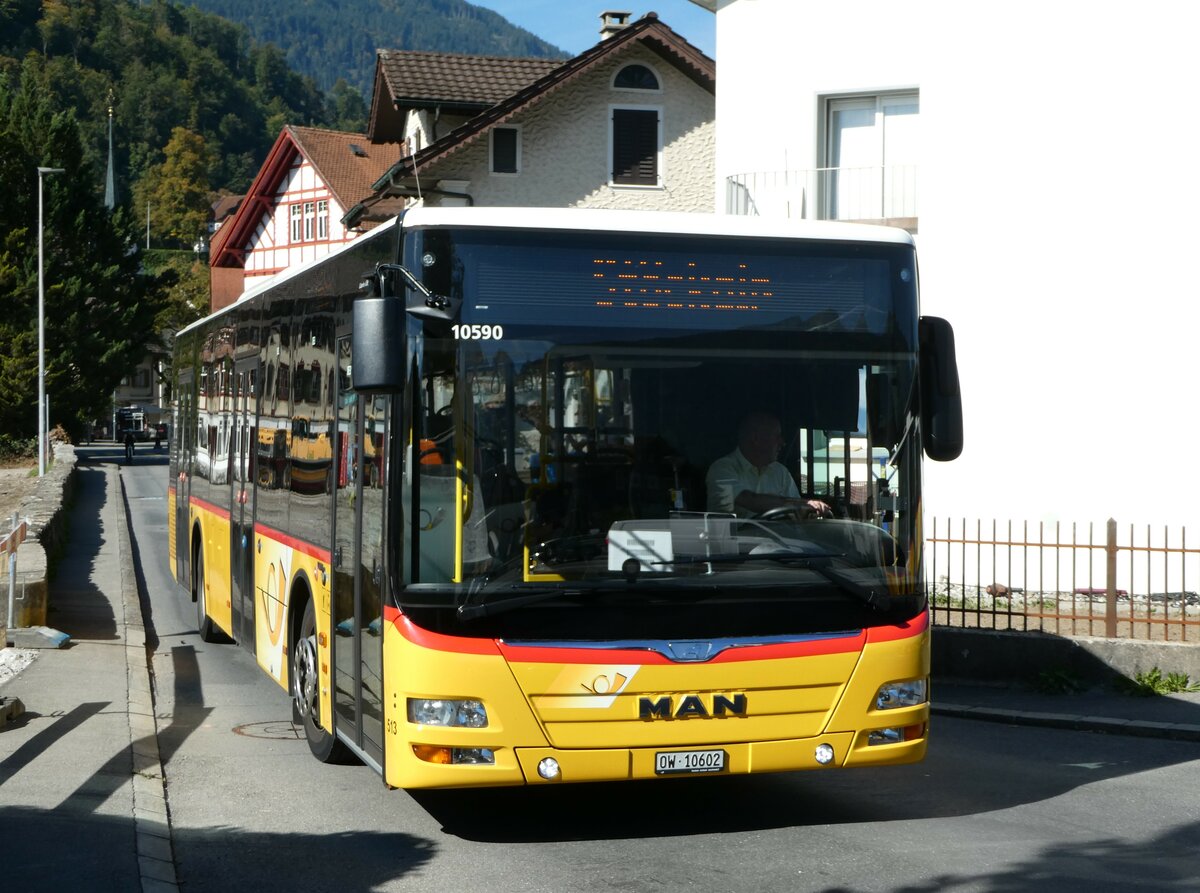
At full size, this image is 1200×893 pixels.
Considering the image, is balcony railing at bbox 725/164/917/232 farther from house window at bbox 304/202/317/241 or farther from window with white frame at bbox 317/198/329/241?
house window at bbox 304/202/317/241

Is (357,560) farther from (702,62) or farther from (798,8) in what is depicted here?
(702,62)

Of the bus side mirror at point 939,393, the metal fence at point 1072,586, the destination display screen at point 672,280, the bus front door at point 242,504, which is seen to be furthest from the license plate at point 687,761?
the bus front door at point 242,504

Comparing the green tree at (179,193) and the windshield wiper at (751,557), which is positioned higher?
the green tree at (179,193)

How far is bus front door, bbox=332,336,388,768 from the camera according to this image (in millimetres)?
7480

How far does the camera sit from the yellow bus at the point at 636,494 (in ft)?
23.1

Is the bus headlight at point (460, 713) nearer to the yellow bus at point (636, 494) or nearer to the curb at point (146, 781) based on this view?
the yellow bus at point (636, 494)

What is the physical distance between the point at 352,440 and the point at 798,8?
41.3 feet

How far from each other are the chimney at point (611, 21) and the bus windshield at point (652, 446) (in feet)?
114

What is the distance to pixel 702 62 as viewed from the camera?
125ft

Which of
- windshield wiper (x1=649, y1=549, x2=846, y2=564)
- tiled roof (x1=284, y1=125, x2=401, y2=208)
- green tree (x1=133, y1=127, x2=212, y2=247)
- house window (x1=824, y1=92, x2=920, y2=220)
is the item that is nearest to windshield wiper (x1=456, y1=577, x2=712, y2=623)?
windshield wiper (x1=649, y1=549, x2=846, y2=564)

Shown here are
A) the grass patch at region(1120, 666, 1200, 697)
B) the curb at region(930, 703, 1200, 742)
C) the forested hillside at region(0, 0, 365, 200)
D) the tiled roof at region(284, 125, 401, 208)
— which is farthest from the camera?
the forested hillside at region(0, 0, 365, 200)

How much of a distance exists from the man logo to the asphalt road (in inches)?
23.8

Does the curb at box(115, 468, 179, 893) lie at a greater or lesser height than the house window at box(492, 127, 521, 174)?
lesser

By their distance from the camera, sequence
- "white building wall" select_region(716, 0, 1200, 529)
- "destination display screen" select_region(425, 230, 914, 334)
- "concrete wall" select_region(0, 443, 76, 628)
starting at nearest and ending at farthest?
1. "destination display screen" select_region(425, 230, 914, 334)
2. "concrete wall" select_region(0, 443, 76, 628)
3. "white building wall" select_region(716, 0, 1200, 529)
